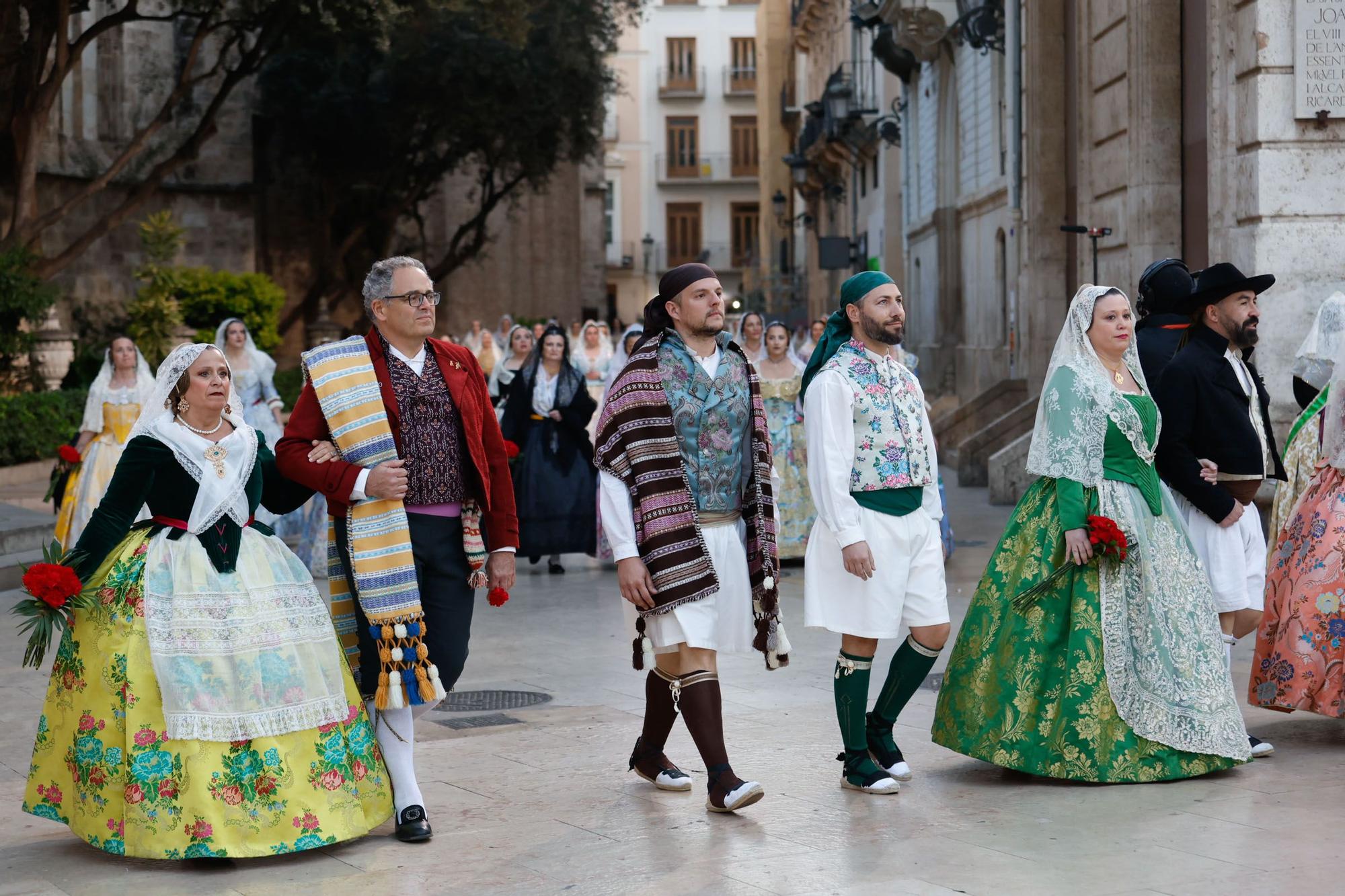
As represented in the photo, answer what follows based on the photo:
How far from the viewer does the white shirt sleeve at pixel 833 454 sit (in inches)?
235

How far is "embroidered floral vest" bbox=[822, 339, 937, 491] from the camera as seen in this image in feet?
19.9

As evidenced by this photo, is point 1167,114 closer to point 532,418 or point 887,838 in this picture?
point 532,418

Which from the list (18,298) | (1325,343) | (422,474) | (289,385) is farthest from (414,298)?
(289,385)

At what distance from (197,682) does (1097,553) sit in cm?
304

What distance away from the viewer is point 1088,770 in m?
6.09

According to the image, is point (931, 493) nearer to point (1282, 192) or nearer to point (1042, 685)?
point (1042, 685)

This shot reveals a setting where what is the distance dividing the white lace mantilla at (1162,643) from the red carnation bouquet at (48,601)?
11.2ft

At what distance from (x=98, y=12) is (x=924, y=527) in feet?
89.8

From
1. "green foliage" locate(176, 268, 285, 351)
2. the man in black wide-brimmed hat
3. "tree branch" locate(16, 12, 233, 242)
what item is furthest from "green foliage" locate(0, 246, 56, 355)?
the man in black wide-brimmed hat

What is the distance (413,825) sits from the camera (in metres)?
5.62

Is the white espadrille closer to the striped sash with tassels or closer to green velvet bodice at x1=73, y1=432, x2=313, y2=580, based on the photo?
the striped sash with tassels

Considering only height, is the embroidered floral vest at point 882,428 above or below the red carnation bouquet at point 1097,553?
above

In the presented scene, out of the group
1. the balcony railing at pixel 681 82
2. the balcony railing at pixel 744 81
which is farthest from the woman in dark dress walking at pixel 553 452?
the balcony railing at pixel 744 81

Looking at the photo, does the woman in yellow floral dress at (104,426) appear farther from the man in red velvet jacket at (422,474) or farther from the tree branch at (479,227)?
the tree branch at (479,227)
